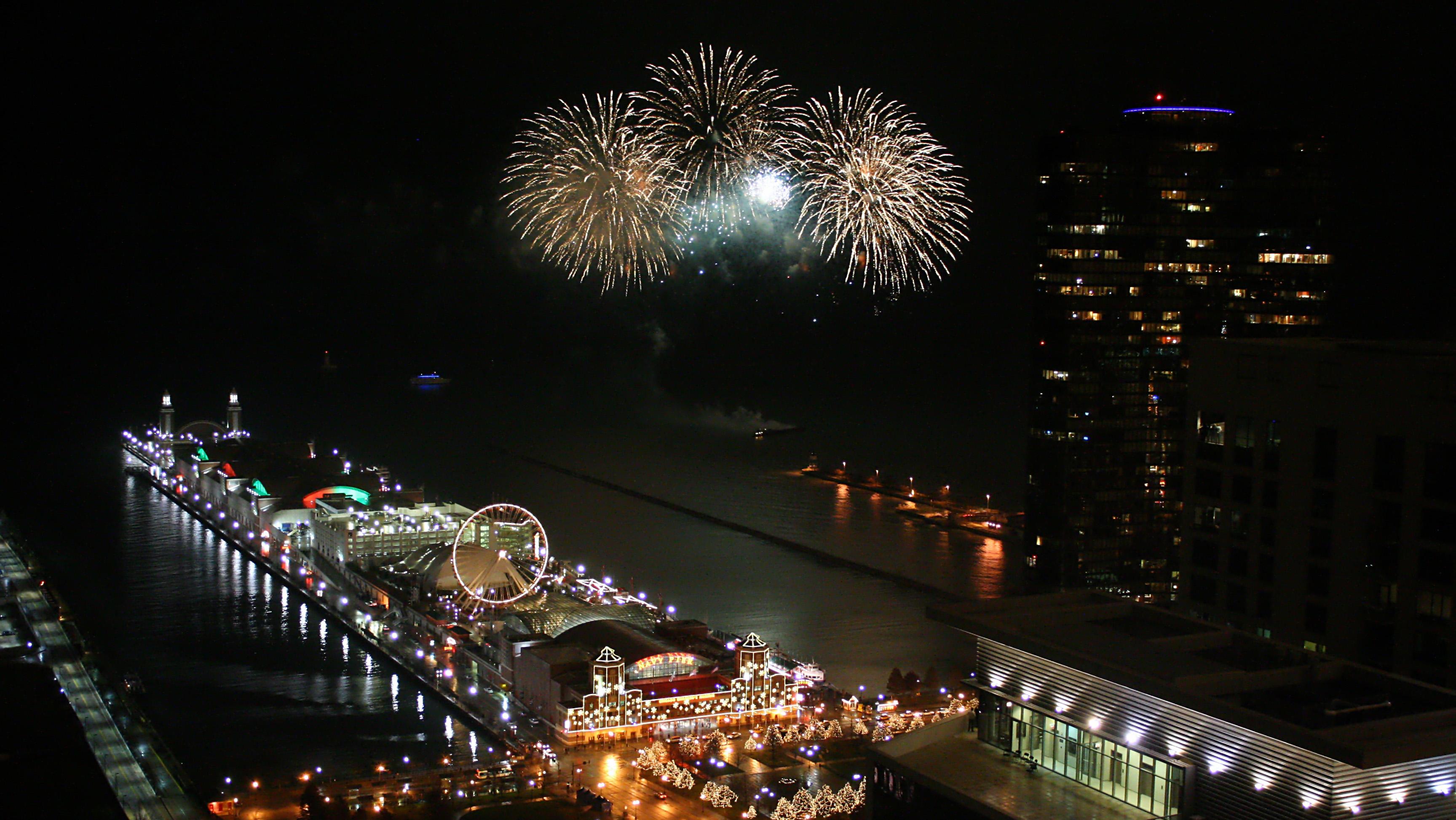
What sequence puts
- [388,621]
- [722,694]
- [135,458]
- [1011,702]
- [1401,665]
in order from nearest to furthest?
1. [1011,702]
2. [1401,665]
3. [722,694]
4. [388,621]
5. [135,458]

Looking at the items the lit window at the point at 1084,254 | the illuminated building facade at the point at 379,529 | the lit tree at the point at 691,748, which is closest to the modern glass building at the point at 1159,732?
the lit tree at the point at 691,748

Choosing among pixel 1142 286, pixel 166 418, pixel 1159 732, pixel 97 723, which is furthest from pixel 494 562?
pixel 166 418

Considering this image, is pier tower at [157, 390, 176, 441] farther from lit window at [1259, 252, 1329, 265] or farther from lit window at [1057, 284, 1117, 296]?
lit window at [1259, 252, 1329, 265]

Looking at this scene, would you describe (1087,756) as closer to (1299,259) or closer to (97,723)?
(97,723)

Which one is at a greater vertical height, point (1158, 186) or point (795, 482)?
point (1158, 186)

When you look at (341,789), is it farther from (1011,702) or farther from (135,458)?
(135,458)

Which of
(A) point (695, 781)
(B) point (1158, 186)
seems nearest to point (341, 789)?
(A) point (695, 781)

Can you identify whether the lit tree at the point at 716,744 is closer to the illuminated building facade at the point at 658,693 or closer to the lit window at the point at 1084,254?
the illuminated building facade at the point at 658,693
